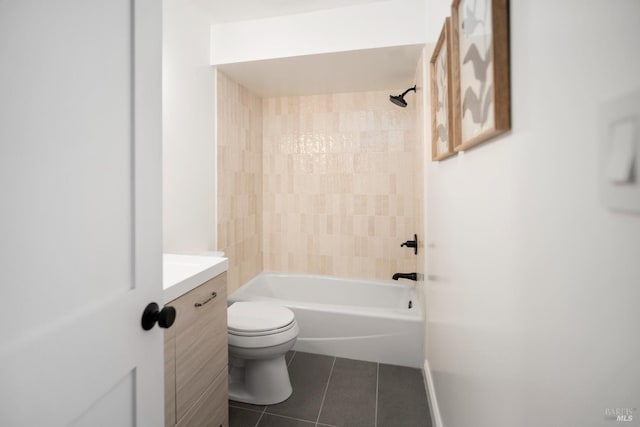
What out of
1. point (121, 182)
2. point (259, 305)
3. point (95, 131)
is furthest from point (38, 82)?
point (259, 305)

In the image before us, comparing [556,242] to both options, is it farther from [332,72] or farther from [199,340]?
[332,72]

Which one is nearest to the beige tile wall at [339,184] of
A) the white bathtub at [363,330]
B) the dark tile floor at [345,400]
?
the white bathtub at [363,330]

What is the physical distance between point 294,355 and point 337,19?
245cm

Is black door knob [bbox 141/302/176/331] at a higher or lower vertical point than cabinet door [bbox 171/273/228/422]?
higher

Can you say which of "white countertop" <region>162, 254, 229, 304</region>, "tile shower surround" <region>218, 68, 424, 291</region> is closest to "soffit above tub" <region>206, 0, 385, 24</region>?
"tile shower surround" <region>218, 68, 424, 291</region>

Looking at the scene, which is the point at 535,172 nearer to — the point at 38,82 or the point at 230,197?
the point at 38,82

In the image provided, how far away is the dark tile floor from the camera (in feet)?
5.49

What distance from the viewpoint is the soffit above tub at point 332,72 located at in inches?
86.0

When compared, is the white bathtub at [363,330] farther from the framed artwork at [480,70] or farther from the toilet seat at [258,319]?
the framed artwork at [480,70]

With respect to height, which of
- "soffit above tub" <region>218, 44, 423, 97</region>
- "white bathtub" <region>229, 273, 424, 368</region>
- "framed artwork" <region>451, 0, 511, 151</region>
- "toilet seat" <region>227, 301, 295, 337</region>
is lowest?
"white bathtub" <region>229, 273, 424, 368</region>

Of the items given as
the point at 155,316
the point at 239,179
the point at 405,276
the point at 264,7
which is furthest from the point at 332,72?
the point at 155,316

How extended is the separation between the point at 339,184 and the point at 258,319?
159 cm

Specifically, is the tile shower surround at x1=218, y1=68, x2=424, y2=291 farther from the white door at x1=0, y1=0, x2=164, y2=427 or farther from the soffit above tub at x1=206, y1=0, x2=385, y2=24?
the white door at x1=0, y1=0, x2=164, y2=427

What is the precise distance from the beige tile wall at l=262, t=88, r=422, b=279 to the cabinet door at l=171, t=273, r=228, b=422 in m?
1.72
